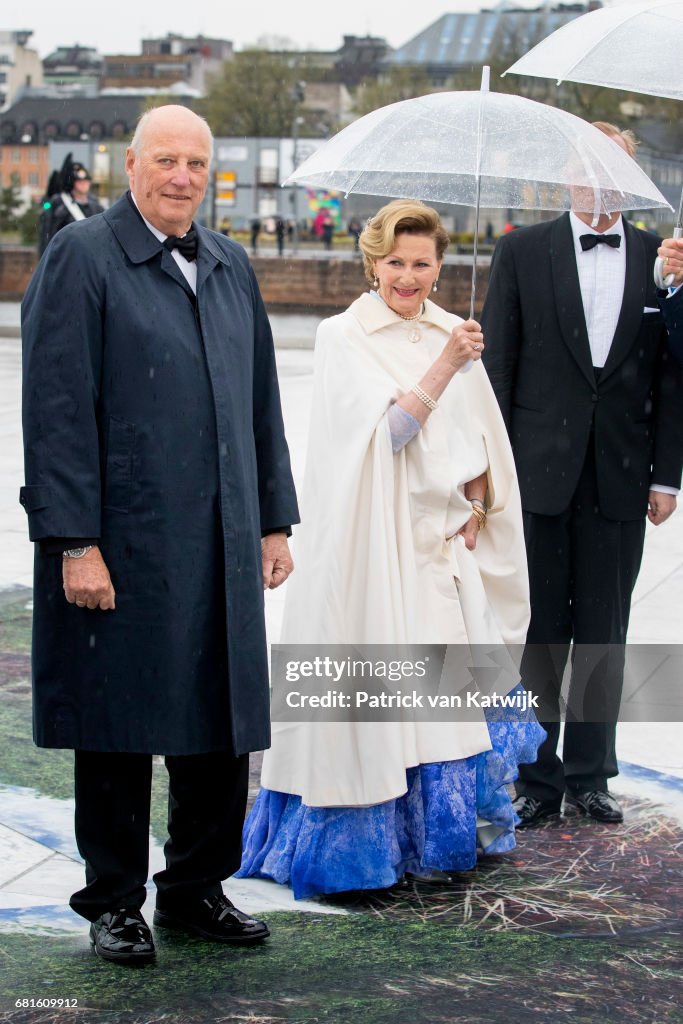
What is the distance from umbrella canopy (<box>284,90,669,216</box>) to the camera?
Result: 4.16 m

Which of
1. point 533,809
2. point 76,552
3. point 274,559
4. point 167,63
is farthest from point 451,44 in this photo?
point 76,552

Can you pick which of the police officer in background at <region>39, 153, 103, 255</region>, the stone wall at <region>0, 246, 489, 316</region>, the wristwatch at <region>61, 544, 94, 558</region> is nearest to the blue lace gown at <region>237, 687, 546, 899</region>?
the wristwatch at <region>61, 544, 94, 558</region>

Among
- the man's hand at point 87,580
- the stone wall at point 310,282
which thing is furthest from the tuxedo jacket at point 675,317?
the stone wall at point 310,282

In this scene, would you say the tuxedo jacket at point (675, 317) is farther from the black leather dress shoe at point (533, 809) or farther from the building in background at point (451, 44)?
the building in background at point (451, 44)

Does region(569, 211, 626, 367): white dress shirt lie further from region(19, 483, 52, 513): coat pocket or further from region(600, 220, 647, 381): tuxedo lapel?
region(19, 483, 52, 513): coat pocket

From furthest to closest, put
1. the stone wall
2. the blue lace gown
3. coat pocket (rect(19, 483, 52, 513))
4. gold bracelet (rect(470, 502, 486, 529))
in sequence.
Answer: the stone wall → gold bracelet (rect(470, 502, 486, 529)) → the blue lace gown → coat pocket (rect(19, 483, 52, 513))

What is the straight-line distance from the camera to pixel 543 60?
4.43 m

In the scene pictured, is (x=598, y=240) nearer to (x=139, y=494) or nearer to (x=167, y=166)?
(x=167, y=166)

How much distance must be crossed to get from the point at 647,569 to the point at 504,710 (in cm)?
415

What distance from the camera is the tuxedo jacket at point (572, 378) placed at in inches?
182

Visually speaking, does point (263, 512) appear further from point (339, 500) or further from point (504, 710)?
point (504, 710)

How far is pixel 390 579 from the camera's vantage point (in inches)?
159

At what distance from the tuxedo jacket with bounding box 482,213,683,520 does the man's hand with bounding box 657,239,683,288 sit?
24cm

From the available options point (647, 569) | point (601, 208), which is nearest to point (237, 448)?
point (601, 208)
